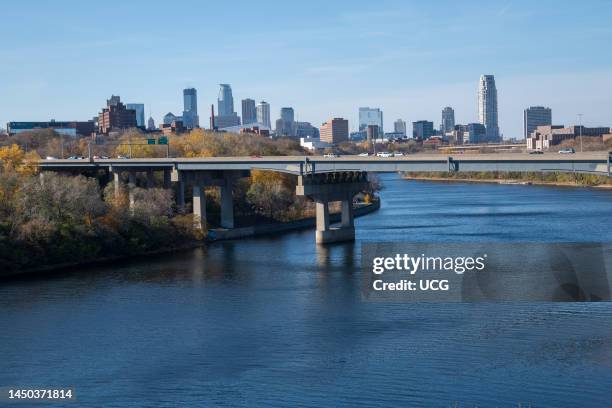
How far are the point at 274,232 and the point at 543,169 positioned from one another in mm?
18953

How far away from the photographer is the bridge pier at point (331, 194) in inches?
1738

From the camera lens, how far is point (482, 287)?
29.4 meters

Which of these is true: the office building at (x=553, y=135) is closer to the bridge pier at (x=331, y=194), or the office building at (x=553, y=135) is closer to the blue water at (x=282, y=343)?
the bridge pier at (x=331, y=194)

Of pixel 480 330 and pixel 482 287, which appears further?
pixel 482 287

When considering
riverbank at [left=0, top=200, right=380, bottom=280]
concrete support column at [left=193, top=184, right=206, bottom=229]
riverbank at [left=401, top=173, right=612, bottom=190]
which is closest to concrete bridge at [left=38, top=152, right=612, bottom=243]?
concrete support column at [left=193, top=184, right=206, bottom=229]

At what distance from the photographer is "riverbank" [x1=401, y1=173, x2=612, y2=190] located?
9038cm

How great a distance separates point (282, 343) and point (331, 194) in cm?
2382

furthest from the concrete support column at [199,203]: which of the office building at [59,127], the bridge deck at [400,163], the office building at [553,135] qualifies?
the office building at [553,135]

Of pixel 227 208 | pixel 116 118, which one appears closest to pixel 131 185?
pixel 227 208

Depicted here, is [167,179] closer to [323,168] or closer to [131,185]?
[131,185]

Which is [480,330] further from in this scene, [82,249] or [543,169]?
[82,249]

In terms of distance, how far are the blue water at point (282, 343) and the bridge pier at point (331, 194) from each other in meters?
8.01

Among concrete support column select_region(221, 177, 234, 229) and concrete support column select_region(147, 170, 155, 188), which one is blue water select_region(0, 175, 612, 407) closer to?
concrete support column select_region(221, 177, 234, 229)

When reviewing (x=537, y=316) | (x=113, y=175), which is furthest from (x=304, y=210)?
(x=537, y=316)
